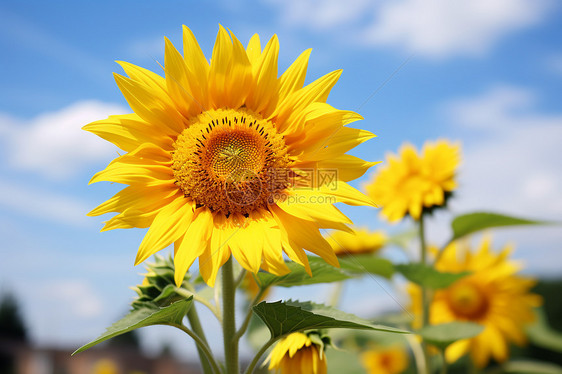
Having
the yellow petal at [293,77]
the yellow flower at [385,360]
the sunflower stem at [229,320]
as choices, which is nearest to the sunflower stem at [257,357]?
the sunflower stem at [229,320]

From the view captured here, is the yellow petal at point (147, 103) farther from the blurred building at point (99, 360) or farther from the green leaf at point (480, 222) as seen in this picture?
the blurred building at point (99, 360)

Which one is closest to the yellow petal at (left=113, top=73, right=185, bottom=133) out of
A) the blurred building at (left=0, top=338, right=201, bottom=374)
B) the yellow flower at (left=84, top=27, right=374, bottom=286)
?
the yellow flower at (left=84, top=27, right=374, bottom=286)

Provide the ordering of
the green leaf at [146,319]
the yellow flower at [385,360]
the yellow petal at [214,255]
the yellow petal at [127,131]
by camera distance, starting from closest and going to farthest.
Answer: the green leaf at [146,319] < the yellow petal at [214,255] < the yellow petal at [127,131] < the yellow flower at [385,360]

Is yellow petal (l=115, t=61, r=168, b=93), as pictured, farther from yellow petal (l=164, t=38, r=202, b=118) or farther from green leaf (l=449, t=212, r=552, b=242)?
green leaf (l=449, t=212, r=552, b=242)

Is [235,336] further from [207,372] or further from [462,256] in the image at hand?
[462,256]

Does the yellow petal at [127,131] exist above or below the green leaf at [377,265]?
above

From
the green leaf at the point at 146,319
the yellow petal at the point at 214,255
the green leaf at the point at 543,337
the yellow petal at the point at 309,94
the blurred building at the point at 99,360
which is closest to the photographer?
the green leaf at the point at 146,319

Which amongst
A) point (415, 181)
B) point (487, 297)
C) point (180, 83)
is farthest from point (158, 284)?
point (487, 297)
